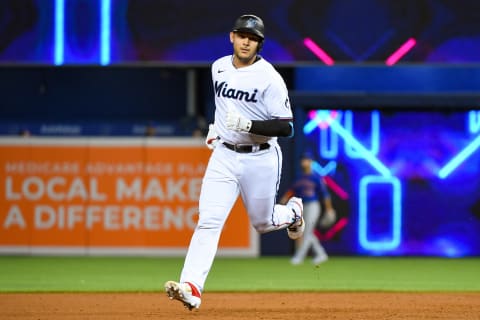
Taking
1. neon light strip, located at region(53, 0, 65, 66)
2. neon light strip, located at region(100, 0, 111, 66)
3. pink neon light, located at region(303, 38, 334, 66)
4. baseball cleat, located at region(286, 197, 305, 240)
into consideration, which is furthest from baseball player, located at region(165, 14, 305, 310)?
neon light strip, located at region(53, 0, 65, 66)

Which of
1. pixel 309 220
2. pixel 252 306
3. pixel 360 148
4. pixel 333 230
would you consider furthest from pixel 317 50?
pixel 333 230

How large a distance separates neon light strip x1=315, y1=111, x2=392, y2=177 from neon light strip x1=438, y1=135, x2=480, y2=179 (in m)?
0.95

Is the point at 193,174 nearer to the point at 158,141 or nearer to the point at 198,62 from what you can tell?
the point at 158,141

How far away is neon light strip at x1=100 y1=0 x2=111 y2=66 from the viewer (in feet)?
46.3

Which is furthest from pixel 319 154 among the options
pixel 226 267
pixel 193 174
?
pixel 226 267

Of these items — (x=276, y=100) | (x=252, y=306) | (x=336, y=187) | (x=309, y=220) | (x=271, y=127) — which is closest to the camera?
(x=271, y=127)

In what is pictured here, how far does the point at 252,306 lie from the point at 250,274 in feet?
15.9

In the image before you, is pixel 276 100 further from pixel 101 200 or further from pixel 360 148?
pixel 360 148

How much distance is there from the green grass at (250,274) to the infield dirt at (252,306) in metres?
1.02

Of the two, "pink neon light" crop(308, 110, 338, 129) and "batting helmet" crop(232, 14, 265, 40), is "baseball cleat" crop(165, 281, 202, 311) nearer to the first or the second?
"batting helmet" crop(232, 14, 265, 40)

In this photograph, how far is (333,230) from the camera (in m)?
18.8

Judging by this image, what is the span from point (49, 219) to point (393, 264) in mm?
5750

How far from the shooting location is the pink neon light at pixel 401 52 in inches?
552

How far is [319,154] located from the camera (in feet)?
61.4
